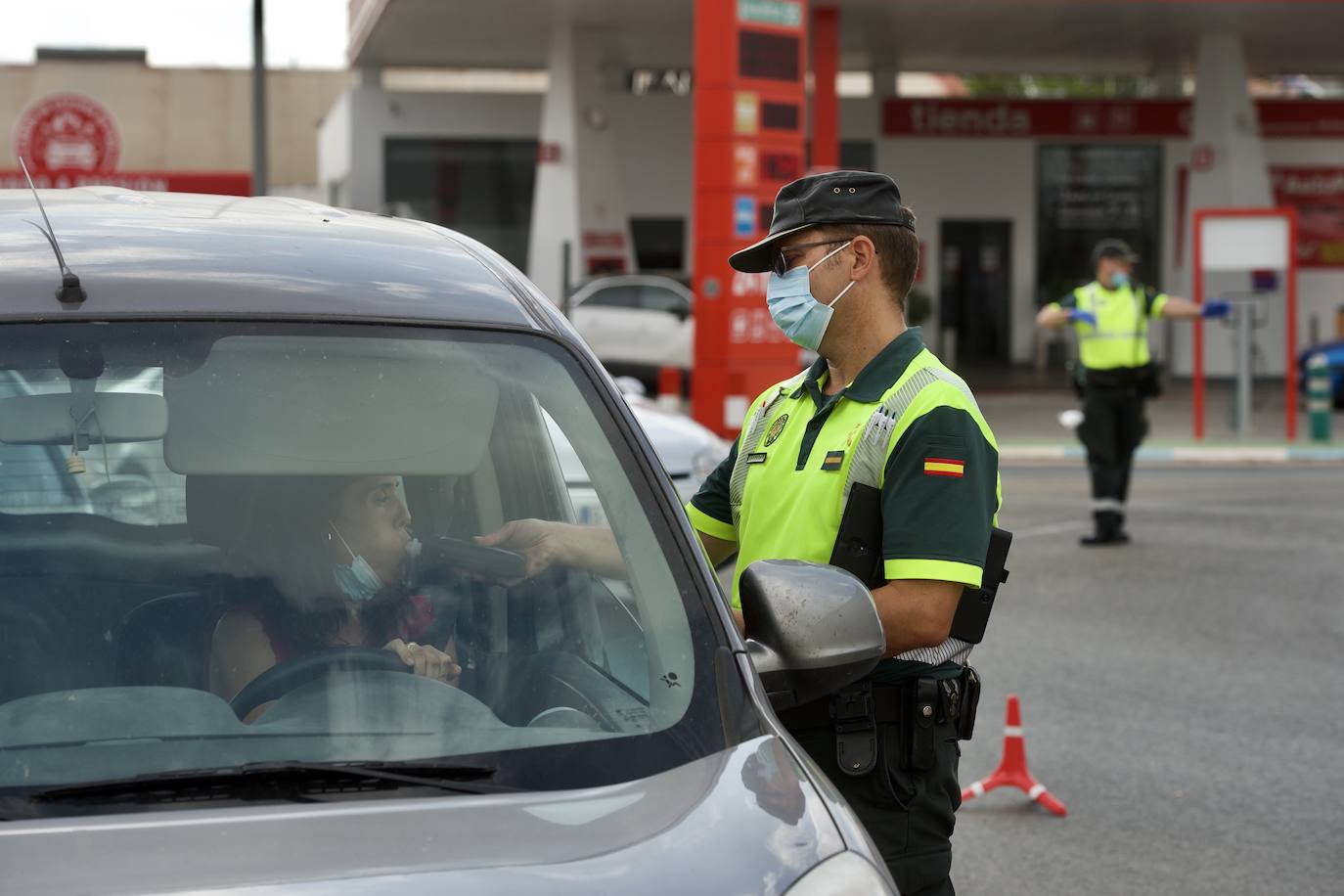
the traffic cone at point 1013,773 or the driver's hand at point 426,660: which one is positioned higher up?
the driver's hand at point 426,660

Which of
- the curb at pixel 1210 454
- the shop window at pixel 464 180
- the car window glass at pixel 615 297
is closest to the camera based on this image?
the curb at pixel 1210 454

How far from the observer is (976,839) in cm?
577

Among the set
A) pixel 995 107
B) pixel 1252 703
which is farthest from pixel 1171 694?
pixel 995 107

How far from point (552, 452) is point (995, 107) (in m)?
31.8

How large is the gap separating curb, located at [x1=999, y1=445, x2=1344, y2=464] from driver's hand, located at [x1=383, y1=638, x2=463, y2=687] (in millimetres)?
16268

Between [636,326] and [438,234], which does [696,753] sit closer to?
[438,234]

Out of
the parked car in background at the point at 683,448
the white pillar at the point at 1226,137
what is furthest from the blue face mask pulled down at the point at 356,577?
the white pillar at the point at 1226,137

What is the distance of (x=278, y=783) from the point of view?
232 cm

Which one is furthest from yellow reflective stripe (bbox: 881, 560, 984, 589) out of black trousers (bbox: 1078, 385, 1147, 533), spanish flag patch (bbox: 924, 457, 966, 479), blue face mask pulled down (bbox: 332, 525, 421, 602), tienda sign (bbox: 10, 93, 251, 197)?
tienda sign (bbox: 10, 93, 251, 197)

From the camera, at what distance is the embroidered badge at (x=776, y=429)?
3.62 metres

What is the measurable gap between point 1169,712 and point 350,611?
5.57 meters

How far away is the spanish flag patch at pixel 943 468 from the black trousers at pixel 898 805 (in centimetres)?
49

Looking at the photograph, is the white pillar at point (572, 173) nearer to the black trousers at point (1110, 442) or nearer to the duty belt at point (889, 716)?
the black trousers at point (1110, 442)

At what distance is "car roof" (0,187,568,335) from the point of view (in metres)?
2.71
